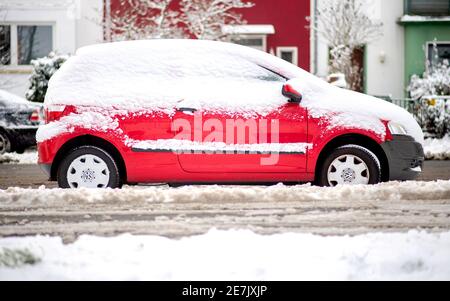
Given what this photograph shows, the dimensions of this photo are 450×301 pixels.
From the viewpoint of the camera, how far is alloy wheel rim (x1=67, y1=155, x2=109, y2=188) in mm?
8531

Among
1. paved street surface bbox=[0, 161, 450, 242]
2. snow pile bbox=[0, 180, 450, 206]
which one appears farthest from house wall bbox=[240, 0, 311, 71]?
snow pile bbox=[0, 180, 450, 206]

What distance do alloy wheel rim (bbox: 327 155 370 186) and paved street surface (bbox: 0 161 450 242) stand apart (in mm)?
397

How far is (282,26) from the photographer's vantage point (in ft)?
92.9

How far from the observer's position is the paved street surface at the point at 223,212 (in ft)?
21.8

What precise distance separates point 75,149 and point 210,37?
16.4 meters

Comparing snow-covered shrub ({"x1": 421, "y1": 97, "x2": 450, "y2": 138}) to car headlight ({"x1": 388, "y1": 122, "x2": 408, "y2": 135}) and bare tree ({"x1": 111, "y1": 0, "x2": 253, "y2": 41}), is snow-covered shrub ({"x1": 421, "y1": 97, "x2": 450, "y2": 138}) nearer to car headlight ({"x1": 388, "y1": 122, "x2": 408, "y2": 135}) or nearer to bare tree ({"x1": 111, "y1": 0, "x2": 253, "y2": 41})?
bare tree ({"x1": 111, "y1": 0, "x2": 253, "y2": 41})

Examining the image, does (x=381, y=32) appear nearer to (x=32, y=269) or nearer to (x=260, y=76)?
(x=260, y=76)

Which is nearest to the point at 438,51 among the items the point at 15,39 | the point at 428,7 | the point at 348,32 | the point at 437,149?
the point at 428,7

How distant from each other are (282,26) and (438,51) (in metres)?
6.20

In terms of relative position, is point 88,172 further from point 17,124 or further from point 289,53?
point 289,53

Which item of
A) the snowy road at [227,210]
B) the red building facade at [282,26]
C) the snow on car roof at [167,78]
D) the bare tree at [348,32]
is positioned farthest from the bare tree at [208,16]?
the snowy road at [227,210]
